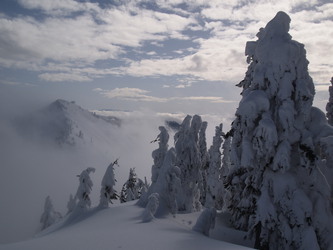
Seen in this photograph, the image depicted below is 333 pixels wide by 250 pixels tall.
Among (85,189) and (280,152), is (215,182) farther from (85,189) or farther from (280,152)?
(280,152)

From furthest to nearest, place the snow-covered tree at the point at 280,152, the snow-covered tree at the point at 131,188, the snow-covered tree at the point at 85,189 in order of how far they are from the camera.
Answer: the snow-covered tree at the point at 131,188 < the snow-covered tree at the point at 85,189 < the snow-covered tree at the point at 280,152

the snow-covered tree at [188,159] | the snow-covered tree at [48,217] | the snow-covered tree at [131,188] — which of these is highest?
the snow-covered tree at [188,159]

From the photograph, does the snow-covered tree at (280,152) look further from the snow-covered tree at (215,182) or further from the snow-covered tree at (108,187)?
the snow-covered tree at (215,182)

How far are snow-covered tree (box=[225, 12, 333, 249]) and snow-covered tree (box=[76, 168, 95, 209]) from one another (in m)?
12.1

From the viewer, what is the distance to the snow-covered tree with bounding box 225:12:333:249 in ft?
50.3

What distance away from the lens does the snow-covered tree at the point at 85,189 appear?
23502 millimetres

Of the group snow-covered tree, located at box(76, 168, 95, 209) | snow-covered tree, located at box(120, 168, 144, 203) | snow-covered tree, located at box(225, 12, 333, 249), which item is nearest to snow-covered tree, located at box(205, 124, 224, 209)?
snow-covered tree, located at box(120, 168, 144, 203)

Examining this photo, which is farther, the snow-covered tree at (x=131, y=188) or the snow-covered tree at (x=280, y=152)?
the snow-covered tree at (x=131, y=188)

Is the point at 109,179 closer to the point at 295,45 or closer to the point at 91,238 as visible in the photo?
the point at 91,238

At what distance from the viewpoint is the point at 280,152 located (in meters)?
15.4

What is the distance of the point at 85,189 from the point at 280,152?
15588 mm

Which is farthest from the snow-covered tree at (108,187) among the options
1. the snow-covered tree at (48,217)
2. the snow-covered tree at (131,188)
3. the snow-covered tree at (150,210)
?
the snow-covered tree at (48,217)

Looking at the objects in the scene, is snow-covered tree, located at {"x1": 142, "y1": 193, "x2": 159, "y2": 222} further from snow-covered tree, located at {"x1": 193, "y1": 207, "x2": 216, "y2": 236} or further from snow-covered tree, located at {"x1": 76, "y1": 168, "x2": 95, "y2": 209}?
snow-covered tree, located at {"x1": 76, "y1": 168, "x2": 95, "y2": 209}

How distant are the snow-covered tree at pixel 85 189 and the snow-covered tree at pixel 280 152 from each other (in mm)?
12067
